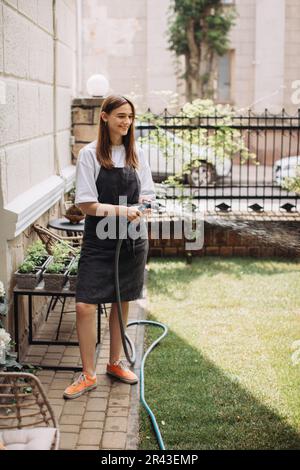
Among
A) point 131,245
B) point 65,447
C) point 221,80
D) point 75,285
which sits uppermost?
point 221,80

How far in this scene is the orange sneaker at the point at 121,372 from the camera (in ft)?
15.9

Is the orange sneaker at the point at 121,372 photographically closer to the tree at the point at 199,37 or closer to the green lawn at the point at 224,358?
the green lawn at the point at 224,358

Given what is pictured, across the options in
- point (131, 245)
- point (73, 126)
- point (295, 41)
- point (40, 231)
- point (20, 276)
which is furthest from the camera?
point (295, 41)

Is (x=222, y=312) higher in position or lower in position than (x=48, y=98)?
lower

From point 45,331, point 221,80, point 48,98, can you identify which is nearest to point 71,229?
point 45,331

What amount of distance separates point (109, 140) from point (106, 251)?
2.43 ft

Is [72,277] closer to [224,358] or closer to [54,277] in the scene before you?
[54,277]

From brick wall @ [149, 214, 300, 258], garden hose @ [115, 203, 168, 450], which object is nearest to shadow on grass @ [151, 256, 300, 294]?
brick wall @ [149, 214, 300, 258]

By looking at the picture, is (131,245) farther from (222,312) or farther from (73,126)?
(73,126)

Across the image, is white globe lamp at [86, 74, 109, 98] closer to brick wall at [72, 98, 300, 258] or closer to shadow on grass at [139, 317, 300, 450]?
brick wall at [72, 98, 300, 258]

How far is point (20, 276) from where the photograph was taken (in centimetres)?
492

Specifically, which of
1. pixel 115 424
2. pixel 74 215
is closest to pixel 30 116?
pixel 74 215

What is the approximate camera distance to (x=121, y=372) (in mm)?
4879
